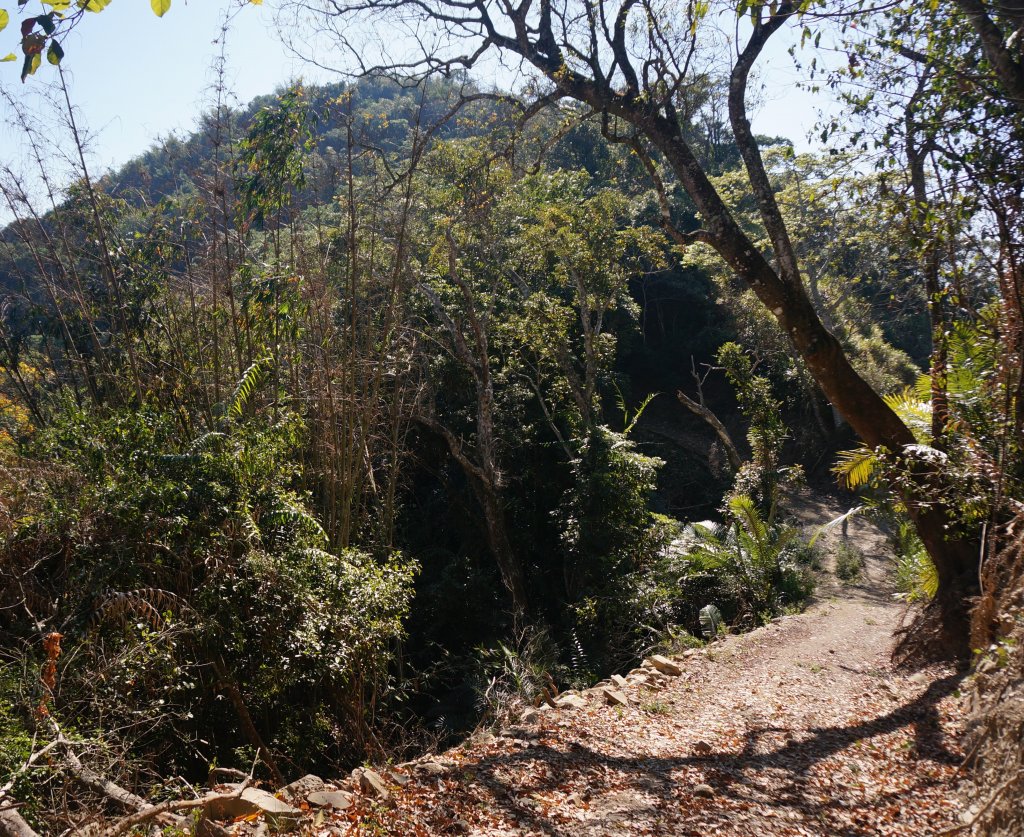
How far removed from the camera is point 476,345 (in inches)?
588

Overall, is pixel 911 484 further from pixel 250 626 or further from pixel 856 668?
pixel 250 626

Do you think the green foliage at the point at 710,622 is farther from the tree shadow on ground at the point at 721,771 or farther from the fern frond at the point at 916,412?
the tree shadow on ground at the point at 721,771

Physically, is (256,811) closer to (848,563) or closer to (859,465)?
(859,465)

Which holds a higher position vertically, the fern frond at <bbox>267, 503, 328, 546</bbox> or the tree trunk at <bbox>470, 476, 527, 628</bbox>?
the fern frond at <bbox>267, 503, 328, 546</bbox>

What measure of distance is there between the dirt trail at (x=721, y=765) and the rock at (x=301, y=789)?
0.40m

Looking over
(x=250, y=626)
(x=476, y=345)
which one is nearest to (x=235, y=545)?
(x=250, y=626)

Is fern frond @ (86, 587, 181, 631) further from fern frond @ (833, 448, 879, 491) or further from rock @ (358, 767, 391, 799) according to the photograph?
fern frond @ (833, 448, 879, 491)

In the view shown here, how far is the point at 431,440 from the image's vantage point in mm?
16766

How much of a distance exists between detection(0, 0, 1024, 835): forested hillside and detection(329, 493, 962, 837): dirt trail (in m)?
0.73

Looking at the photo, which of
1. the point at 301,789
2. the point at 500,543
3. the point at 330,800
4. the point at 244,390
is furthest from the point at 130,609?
the point at 500,543

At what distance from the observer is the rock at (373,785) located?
4336 millimetres

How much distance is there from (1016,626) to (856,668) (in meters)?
4.48

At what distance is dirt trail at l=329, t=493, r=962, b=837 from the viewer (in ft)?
13.8

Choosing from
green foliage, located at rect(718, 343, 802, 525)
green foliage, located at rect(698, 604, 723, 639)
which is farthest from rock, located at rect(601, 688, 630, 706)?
green foliage, located at rect(718, 343, 802, 525)
